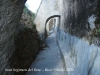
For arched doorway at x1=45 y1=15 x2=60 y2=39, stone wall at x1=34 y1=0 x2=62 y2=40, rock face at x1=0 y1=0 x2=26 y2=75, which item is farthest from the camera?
arched doorway at x1=45 y1=15 x2=60 y2=39

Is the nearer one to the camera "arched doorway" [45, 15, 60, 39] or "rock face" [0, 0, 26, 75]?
"rock face" [0, 0, 26, 75]

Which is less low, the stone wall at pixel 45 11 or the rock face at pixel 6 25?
the stone wall at pixel 45 11

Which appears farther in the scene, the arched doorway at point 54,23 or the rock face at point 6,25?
the arched doorway at point 54,23

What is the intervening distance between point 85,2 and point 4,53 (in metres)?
3.18

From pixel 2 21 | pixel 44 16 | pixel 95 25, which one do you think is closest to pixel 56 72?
pixel 95 25

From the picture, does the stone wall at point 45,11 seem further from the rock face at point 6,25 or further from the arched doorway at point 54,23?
the rock face at point 6,25

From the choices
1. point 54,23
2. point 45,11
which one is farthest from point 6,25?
point 54,23

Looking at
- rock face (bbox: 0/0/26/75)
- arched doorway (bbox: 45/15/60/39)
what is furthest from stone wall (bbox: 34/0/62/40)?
rock face (bbox: 0/0/26/75)

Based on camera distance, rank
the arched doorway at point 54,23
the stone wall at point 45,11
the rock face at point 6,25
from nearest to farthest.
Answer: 1. the rock face at point 6,25
2. the stone wall at point 45,11
3. the arched doorway at point 54,23

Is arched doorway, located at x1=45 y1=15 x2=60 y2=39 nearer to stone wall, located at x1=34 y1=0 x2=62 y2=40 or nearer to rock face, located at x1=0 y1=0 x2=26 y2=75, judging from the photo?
stone wall, located at x1=34 y1=0 x2=62 y2=40

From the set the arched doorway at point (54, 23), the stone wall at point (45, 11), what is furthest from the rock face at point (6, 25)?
the arched doorway at point (54, 23)

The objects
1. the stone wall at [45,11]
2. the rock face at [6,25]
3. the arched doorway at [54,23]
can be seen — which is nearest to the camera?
the rock face at [6,25]

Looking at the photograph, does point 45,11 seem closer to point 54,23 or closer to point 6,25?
point 6,25

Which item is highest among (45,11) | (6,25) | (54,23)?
(45,11)
